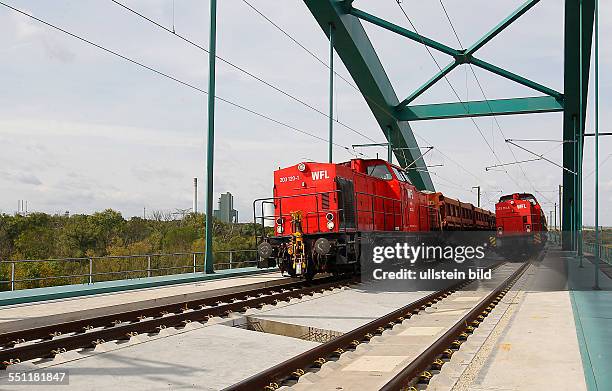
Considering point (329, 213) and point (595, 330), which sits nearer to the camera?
point (595, 330)

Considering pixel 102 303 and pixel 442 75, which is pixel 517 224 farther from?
pixel 102 303

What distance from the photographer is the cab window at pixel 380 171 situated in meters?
17.2

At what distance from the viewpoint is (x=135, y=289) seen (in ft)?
45.1

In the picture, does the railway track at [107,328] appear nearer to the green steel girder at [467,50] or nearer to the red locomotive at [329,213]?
the red locomotive at [329,213]

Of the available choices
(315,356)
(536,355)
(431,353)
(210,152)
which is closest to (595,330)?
(536,355)

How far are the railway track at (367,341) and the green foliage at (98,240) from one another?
39.3 meters

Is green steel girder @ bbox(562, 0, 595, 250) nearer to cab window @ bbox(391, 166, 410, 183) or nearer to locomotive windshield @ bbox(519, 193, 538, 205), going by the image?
locomotive windshield @ bbox(519, 193, 538, 205)

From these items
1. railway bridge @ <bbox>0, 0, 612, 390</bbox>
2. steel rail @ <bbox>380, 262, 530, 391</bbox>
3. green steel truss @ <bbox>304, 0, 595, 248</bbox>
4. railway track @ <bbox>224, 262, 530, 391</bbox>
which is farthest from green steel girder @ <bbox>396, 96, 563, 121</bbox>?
railway track @ <bbox>224, 262, 530, 391</bbox>

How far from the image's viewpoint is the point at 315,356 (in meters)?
6.84

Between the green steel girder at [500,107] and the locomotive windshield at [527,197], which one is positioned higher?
the green steel girder at [500,107]

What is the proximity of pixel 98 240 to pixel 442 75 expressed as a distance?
43.2 meters

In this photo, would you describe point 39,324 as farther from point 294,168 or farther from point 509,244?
point 509,244

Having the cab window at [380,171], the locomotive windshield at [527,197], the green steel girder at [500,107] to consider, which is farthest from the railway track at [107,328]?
the green steel girder at [500,107]

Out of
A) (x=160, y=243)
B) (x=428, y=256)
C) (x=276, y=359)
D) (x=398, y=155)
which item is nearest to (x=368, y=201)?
(x=428, y=256)
